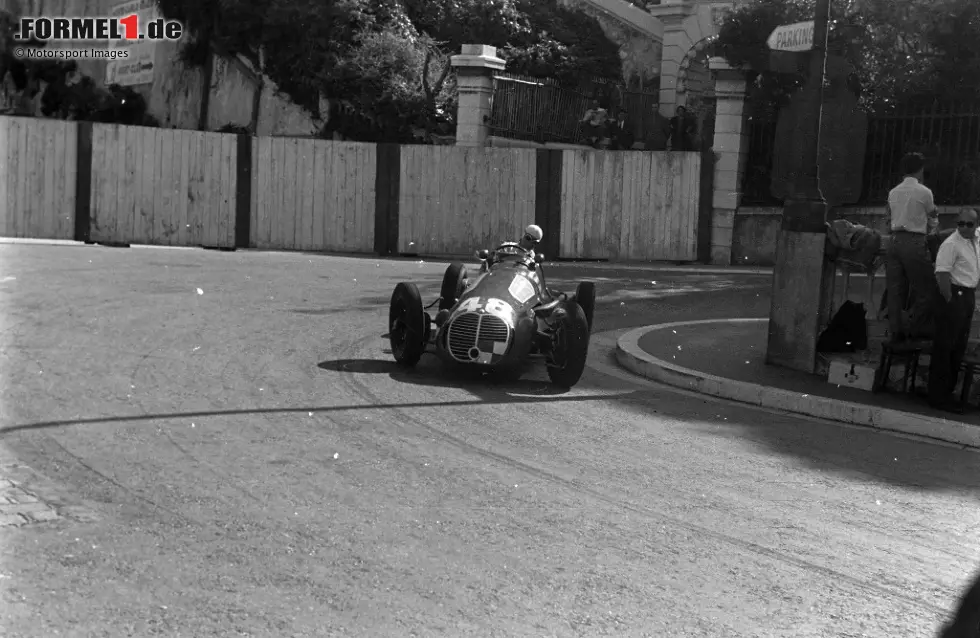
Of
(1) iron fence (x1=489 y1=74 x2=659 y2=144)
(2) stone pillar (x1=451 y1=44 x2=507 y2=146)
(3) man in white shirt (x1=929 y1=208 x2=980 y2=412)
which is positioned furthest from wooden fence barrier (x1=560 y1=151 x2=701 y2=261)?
(3) man in white shirt (x1=929 y1=208 x2=980 y2=412)

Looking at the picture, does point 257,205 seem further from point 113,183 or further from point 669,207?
point 669,207

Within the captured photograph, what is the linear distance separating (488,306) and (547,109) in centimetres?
1505

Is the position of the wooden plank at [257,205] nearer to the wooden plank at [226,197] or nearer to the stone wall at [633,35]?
the wooden plank at [226,197]

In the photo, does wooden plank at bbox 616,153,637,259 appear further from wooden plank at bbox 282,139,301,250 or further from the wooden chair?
the wooden chair

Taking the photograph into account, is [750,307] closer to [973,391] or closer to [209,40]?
[973,391]

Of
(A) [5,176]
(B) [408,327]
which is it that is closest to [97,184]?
(A) [5,176]

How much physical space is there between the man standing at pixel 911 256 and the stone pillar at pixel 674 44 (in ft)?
65.1

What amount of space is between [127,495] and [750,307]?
11.2 meters

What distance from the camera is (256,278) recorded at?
16734 mm

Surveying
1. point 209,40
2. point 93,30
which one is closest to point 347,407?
point 209,40

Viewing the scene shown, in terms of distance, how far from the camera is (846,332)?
1158 centimetres

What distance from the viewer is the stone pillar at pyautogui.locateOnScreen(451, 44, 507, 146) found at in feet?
75.2

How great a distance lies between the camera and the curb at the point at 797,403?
370 inches

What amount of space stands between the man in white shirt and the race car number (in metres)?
3.37
